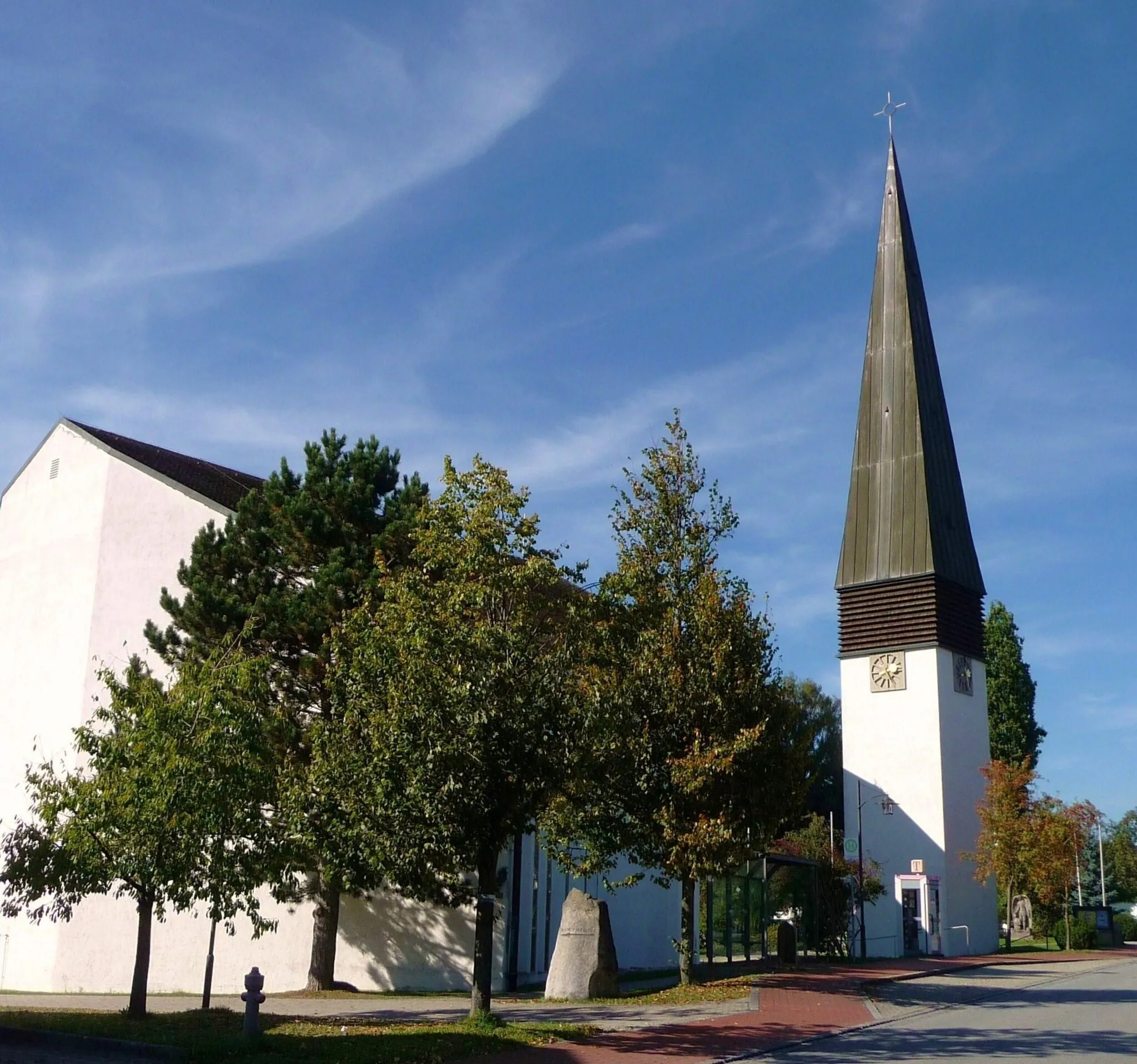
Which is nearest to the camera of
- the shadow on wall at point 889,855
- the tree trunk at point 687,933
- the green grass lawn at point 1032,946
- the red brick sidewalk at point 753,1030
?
the red brick sidewalk at point 753,1030

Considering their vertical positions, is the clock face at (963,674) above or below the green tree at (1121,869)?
above

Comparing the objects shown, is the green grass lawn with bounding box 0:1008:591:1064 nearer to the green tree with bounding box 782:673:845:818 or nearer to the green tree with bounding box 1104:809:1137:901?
the green tree with bounding box 782:673:845:818

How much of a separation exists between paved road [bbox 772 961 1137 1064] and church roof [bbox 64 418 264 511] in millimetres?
17866

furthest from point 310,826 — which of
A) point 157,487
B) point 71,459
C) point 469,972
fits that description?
point 71,459

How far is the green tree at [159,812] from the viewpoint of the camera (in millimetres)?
15195

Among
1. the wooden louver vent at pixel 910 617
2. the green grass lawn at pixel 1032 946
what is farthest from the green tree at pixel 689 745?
the green grass lawn at pixel 1032 946

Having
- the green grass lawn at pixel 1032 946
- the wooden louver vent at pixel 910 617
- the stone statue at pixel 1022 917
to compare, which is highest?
the wooden louver vent at pixel 910 617

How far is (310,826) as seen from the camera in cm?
1561

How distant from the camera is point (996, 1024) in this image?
16594 millimetres

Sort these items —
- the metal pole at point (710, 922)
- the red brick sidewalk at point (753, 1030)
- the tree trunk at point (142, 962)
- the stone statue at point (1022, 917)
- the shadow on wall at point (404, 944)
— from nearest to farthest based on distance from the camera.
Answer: the red brick sidewalk at point (753, 1030) → the tree trunk at point (142, 962) → the shadow on wall at point (404, 944) → the metal pole at point (710, 922) → the stone statue at point (1022, 917)

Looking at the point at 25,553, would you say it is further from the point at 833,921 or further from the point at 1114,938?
the point at 1114,938

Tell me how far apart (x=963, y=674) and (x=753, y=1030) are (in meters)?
29.7

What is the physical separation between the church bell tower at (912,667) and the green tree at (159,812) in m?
26.9

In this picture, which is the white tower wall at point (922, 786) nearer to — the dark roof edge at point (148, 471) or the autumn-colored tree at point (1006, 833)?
the autumn-colored tree at point (1006, 833)
